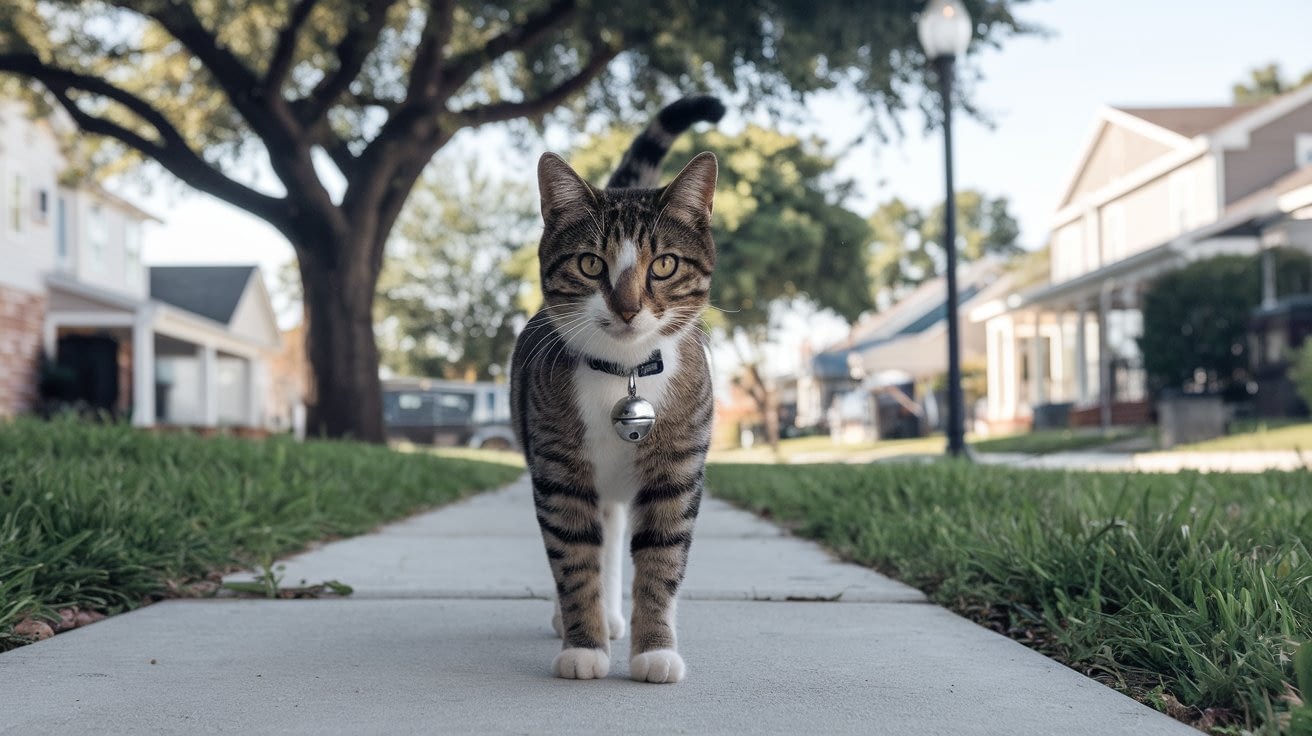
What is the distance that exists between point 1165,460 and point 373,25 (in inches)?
418

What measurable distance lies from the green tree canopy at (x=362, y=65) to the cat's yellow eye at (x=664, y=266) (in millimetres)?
8958

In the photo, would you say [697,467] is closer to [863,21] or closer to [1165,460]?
[863,21]

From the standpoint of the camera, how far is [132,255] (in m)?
27.7

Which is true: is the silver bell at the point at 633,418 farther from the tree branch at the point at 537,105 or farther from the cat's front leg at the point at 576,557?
the tree branch at the point at 537,105

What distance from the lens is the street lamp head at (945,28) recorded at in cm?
1049

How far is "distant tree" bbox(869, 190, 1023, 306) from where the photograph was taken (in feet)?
199

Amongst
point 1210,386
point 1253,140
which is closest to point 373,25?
point 1210,386

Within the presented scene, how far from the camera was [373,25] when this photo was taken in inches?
491

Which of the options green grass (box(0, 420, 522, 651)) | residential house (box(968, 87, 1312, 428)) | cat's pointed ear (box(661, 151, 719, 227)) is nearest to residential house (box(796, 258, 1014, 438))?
residential house (box(968, 87, 1312, 428))

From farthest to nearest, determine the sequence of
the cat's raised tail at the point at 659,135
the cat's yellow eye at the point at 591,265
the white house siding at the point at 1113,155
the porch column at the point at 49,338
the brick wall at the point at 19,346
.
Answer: the white house siding at the point at 1113,155
the porch column at the point at 49,338
the brick wall at the point at 19,346
the cat's raised tail at the point at 659,135
the cat's yellow eye at the point at 591,265

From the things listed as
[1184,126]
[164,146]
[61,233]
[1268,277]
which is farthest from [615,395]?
[1184,126]

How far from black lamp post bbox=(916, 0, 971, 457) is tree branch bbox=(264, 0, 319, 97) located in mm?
6683

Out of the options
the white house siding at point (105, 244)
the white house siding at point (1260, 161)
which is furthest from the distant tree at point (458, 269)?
the white house siding at point (1260, 161)

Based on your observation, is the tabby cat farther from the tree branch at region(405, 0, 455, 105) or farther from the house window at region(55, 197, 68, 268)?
the house window at region(55, 197, 68, 268)
